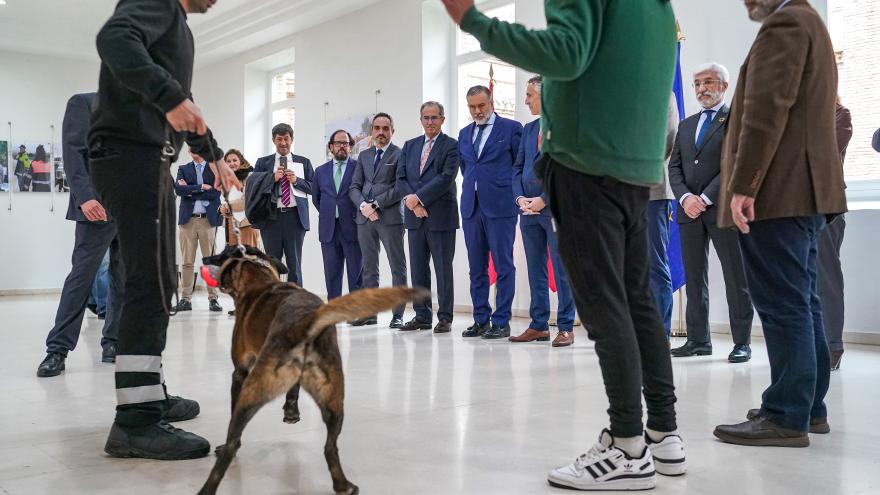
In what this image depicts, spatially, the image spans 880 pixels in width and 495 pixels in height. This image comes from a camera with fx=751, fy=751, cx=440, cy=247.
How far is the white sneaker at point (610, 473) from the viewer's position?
75.3 inches

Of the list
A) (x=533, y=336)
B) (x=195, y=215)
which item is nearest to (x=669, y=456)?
(x=533, y=336)

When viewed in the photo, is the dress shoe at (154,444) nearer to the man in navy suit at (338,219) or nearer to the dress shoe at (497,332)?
the dress shoe at (497,332)

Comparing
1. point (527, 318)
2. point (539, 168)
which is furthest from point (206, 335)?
point (539, 168)

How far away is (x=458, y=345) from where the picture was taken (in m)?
4.98

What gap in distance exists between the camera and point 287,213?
6465 millimetres

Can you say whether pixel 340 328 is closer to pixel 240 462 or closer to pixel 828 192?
pixel 240 462

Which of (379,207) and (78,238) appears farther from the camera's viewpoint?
(379,207)

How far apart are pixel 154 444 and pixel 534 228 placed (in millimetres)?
3442

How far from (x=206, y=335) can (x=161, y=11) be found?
3891 millimetres

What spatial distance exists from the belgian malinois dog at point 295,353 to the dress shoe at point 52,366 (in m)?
2.24

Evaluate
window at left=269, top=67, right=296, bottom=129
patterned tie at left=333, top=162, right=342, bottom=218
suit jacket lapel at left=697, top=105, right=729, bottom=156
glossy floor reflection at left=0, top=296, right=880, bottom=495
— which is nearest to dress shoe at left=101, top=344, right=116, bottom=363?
glossy floor reflection at left=0, top=296, right=880, bottom=495

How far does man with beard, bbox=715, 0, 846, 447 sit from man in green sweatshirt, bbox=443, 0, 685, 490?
468mm

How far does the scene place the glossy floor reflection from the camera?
200 cm

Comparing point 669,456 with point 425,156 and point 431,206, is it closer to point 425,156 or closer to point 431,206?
point 431,206
